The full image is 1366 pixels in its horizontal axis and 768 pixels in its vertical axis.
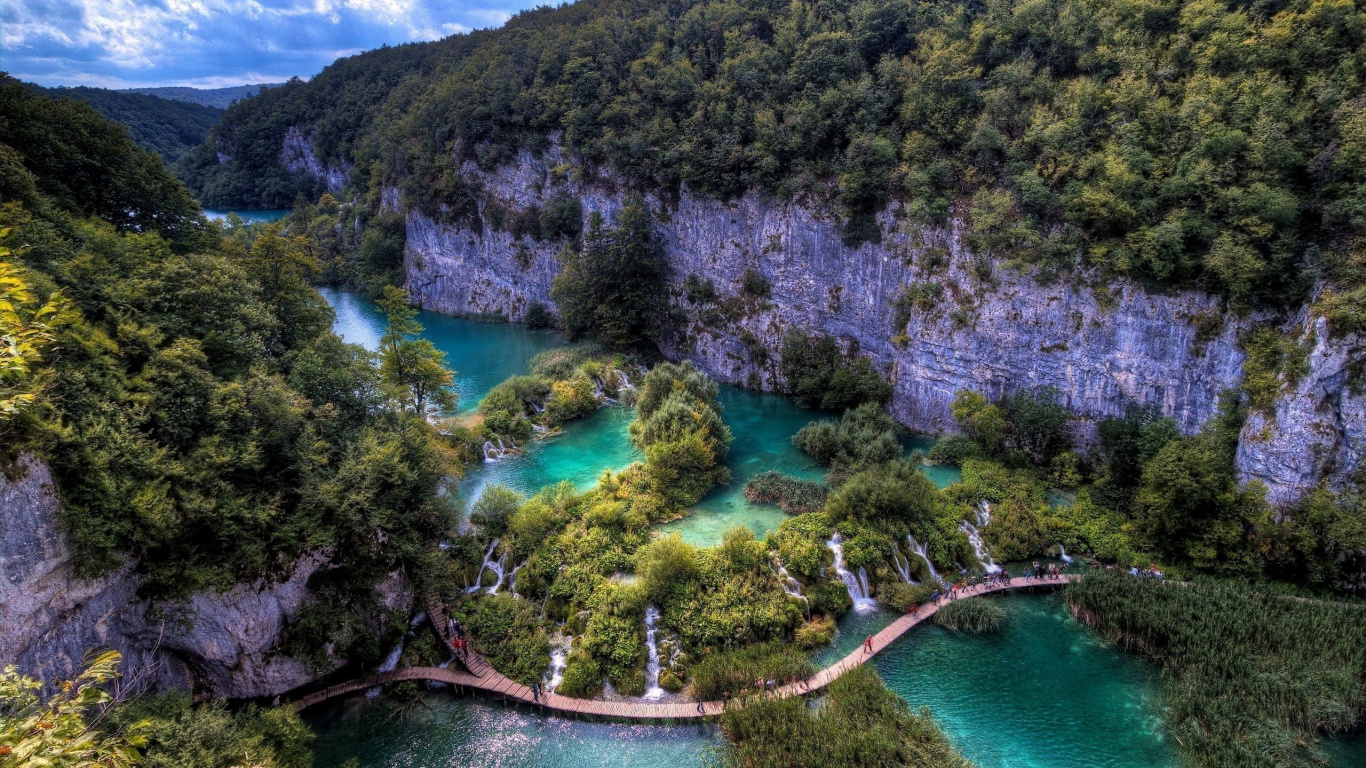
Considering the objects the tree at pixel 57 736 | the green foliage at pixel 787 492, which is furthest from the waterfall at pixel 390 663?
the tree at pixel 57 736

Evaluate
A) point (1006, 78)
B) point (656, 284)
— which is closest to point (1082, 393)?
point (1006, 78)

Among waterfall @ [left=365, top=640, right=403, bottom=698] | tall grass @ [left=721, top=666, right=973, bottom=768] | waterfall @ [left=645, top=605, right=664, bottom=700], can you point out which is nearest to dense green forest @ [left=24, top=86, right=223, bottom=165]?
waterfall @ [left=365, top=640, right=403, bottom=698]

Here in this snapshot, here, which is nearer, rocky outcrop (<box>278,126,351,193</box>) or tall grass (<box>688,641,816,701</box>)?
tall grass (<box>688,641,816,701</box>)

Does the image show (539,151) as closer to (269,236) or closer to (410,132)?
(410,132)

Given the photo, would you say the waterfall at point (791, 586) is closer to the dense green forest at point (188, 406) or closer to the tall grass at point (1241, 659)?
the tall grass at point (1241, 659)

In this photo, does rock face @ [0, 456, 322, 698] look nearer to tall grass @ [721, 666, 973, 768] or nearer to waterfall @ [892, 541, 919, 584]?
tall grass @ [721, 666, 973, 768]

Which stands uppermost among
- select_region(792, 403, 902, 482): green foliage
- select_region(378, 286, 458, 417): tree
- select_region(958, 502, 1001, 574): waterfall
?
select_region(378, 286, 458, 417): tree

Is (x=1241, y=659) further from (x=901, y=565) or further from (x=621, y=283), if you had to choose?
(x=621, y=283)
